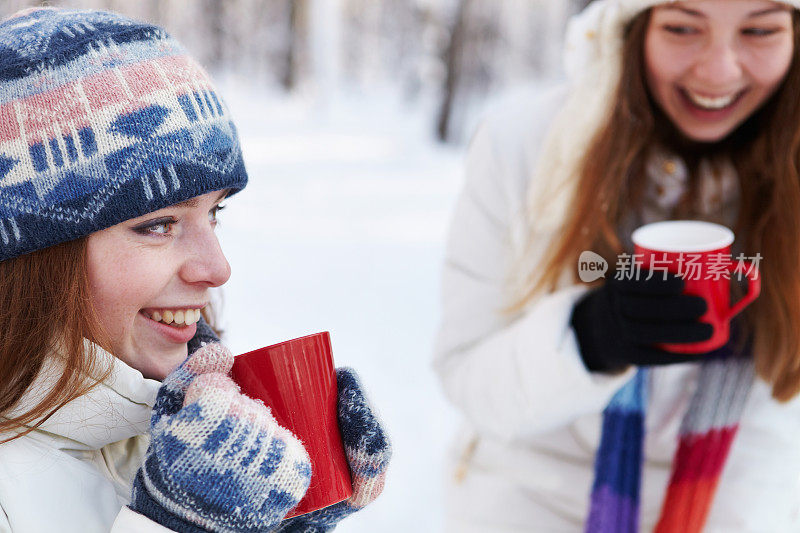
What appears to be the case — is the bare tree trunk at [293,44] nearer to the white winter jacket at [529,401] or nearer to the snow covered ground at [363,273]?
the snow covered ground at [363,273]

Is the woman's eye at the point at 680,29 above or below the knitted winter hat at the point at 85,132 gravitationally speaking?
above

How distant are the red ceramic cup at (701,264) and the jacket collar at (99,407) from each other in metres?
0.94

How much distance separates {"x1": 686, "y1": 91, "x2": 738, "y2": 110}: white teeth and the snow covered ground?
3.69ft

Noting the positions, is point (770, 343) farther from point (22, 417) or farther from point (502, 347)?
point (22, 417)

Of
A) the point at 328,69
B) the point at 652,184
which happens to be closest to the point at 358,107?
the point at 328,69

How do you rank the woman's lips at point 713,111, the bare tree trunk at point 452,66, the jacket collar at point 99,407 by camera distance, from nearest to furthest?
the jacket collar at point 99,407 → the woman's lips at point 713,111 → the bare tree trunk at point 452,66

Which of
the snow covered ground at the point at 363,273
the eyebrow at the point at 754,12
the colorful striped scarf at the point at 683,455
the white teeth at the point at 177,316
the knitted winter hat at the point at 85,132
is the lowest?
the snow covered ground at the point at 363,273

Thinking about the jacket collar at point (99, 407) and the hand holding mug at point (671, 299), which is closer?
the jacket collar at point (99, 407)

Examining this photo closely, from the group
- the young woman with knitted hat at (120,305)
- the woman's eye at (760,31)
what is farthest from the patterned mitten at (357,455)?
the woman's eye at (760,31)

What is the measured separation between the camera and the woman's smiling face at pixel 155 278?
38.2 inches

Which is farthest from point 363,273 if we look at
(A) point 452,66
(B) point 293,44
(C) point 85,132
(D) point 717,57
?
(B) point 293,44

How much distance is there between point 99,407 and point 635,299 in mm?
1002

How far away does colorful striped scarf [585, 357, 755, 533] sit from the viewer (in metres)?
1.65

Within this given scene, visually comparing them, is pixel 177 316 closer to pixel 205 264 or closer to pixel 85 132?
pixel 205 264
